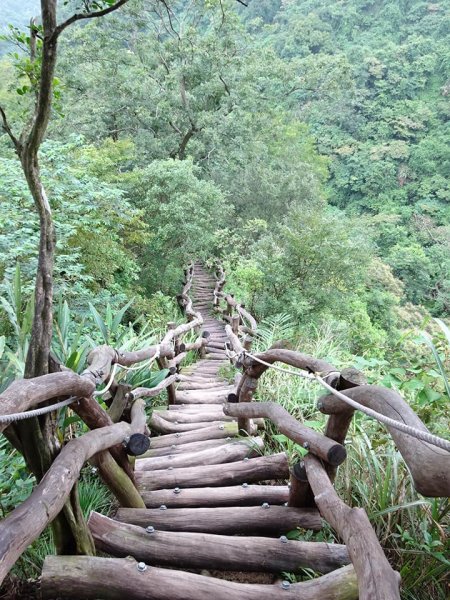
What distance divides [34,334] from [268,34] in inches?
1594

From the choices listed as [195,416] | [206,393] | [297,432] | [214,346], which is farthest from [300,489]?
[214,346]

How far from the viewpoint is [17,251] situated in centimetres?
414

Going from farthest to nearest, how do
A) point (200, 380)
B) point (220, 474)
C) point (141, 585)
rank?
1. point (200, 380)
2. point (220, 474)
3. point (141, 585)

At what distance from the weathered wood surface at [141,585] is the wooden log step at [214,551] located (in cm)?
23

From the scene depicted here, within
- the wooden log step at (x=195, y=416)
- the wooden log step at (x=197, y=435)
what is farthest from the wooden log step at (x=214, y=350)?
the wooden log step at (x=197, y=435)

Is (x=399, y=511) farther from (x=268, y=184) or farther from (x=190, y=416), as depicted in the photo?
(x=268, y=184)

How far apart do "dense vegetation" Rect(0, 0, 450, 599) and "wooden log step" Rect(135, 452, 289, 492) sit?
431 millimetres

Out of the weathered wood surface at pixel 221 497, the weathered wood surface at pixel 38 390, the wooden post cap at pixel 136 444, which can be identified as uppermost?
the weathered wood surface at pixel 38 390

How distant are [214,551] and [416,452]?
3.41 ft

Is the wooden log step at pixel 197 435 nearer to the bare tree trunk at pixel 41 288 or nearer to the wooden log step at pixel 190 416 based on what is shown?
the wooden log step at pixel 190 416

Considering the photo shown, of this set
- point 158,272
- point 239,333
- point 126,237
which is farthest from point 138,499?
point 158,272

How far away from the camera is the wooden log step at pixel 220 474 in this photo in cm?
240

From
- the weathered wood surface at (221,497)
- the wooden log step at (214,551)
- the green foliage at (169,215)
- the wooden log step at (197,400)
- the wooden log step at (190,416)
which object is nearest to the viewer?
the wooden log step at (214,551)

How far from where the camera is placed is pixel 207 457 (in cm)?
272
